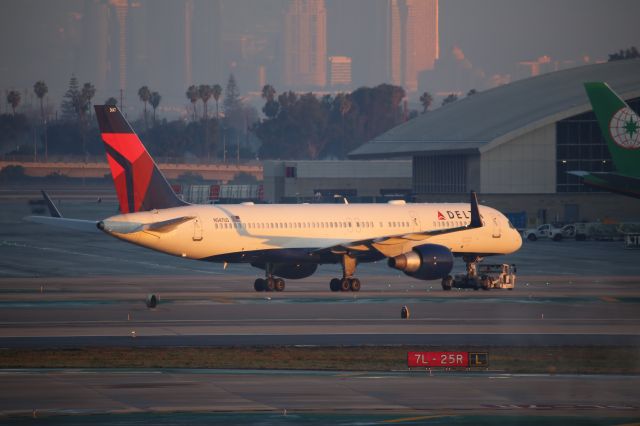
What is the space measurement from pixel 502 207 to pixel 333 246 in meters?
53.5

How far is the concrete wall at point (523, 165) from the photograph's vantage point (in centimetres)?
11119

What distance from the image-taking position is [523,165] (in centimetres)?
11131

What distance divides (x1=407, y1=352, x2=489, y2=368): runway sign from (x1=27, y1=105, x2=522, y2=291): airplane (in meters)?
22.0

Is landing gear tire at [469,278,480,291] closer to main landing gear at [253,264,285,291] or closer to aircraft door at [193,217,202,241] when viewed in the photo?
main landing gear at [253,264,285,291]

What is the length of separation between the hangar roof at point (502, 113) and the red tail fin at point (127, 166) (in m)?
57.1

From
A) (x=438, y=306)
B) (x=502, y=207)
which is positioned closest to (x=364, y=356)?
(x=438, y=306)

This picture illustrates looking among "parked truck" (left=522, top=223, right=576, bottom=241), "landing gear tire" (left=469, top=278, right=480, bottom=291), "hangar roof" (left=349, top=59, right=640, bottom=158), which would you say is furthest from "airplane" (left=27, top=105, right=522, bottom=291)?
"hangar roof" (left=349, top=59, right=640, bottom=158)

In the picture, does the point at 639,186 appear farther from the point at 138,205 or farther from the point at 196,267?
the point at 196,267

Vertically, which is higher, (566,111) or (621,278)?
(566,111)

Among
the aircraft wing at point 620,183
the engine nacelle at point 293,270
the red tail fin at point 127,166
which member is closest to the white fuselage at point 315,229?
the red tail fin at point 127,166

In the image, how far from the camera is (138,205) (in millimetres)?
58406

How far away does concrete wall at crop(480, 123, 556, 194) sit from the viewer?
111188 millimetres

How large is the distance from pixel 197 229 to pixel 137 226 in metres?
3.05

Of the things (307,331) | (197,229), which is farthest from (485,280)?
(307,331)
